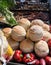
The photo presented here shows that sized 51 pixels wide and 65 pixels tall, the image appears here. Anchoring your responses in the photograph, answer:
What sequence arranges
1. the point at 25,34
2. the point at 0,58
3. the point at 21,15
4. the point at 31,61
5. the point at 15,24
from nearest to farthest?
the point at 0,58, the point at 31,61, the point at 25,34, the point at 15,24, the point at 21,15

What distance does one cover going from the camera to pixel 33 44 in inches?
56.8

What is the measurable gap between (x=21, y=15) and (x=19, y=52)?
7.51 feet

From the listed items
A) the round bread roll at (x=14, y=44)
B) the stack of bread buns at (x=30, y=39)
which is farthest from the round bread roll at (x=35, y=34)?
the round bread roll at (x=14, y=44)

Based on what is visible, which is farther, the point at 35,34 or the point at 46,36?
the point at 46,36

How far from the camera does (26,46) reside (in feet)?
4.68

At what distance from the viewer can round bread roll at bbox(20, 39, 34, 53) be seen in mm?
1418

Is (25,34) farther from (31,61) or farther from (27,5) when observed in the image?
(27,5)

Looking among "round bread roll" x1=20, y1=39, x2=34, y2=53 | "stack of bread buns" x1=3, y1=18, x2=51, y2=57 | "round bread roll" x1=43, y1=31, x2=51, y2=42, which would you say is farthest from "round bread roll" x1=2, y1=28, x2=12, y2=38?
"round bread roll" x1=43, y1=31, x2=51, y2=42

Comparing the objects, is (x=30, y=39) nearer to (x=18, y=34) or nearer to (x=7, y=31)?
(x=18, y=34)

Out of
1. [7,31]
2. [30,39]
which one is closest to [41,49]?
[30,39]

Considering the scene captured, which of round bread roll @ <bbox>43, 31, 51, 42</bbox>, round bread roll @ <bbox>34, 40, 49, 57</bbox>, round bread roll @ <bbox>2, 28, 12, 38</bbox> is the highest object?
round bread roll @ <bbox>2, 28, 12, 38</bbox>

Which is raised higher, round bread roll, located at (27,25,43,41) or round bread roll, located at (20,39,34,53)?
round bread roll, located at (27,25,43,41)

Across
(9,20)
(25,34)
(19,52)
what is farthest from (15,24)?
(19,52)

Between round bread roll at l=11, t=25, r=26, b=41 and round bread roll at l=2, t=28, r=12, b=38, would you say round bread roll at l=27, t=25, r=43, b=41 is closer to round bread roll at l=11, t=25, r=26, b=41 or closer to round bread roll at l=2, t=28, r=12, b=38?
round bread roll at l=11, t=25, r=26, b=41
